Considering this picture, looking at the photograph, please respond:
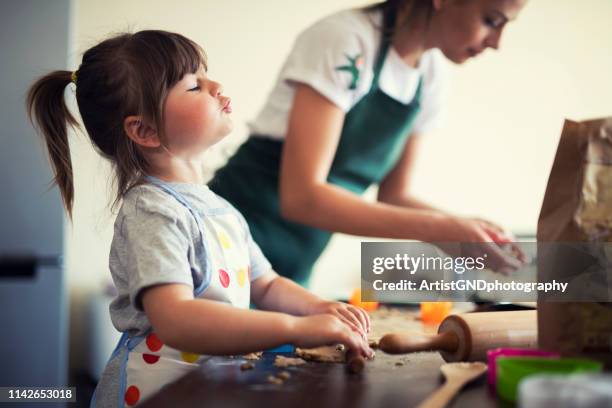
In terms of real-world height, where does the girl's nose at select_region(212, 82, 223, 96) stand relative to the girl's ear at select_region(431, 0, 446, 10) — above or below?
below

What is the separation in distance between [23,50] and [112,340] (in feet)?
2.71

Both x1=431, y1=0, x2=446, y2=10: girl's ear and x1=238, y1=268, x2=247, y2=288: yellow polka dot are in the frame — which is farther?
x1=431, y1=0, x2=446, y2=10: girl's ear

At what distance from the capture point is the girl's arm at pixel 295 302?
2.42 feet

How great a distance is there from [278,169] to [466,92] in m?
0.76

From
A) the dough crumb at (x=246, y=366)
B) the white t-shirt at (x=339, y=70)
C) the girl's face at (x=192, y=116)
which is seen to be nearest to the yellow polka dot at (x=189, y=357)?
the dough crumb at (x=246, y=366)

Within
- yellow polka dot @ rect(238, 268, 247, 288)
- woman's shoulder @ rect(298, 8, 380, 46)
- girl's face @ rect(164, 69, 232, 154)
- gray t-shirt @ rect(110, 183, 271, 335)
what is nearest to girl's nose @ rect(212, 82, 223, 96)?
girl's face @ rect(164, 69, 232, 154)

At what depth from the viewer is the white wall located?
5.74 feet

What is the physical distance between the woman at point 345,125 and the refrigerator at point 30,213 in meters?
0.53

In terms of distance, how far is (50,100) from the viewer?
861mm

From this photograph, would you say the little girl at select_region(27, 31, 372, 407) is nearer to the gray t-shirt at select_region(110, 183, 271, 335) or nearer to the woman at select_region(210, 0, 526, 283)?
the gray t-shirt at select_region(110, 183, 271, 335)

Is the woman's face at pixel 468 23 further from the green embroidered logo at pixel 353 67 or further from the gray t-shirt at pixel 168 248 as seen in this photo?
the gray t-shirt at pixel 168 248

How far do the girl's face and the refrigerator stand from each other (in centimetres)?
96

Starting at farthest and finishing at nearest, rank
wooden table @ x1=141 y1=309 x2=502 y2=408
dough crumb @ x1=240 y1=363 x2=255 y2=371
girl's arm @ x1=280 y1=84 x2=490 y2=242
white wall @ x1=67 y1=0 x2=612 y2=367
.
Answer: white wall @ x1=67 y1=0 x2=612 y2=367 < girl's arm @ x1=280 y1=84 x2=490 y2=242 < dough crumb @ x1=240 y1=363 x2=255 y2=371 < wooden table @ x1=141 y1=309 x2=502 y2=408

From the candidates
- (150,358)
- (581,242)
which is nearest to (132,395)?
(150,358)
